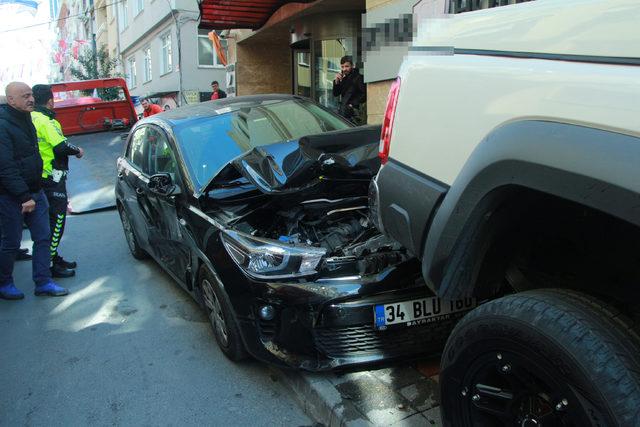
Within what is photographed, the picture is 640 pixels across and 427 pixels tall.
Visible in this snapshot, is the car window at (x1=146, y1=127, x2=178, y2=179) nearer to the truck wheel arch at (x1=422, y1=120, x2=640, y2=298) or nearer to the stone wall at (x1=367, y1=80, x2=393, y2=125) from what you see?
the truck wheel arch at (x1=422, y1=120, x2=640, y2=298)

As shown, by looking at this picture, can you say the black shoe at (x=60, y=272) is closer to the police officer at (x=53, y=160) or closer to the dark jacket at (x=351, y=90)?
the police officer at (x=53, y=160)

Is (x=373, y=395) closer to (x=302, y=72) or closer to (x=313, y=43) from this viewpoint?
(x=313, y=43)

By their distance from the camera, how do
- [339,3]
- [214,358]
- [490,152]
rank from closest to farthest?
1. [490,152]
2. [214,358]
3. [339,3]

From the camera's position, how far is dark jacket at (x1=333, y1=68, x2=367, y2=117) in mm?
8070

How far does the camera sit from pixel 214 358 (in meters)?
3.57

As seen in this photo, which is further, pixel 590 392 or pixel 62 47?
pixel 62 47

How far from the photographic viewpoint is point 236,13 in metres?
10.6

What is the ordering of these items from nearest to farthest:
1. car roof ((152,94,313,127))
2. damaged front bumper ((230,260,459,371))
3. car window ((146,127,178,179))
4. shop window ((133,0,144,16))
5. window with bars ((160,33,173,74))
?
damaged front bumper ((230,260,459,371)) < car window ((146,127,178,179)) < car roof ((152,94,313,127)) < window with bars ((160,33,173,74)) < shop window ((133,0,144,16))

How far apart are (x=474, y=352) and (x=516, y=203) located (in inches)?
20.4

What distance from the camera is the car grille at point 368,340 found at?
9.18ft

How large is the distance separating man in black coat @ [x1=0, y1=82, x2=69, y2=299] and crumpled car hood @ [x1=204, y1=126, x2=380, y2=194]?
1987mm

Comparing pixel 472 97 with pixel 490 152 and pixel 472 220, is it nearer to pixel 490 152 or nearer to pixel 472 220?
pixel 490 152

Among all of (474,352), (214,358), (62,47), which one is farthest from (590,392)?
(62,47)

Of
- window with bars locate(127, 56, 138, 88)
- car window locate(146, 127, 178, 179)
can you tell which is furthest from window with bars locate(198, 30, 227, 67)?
car window locate(146, 127, 178, 179)
